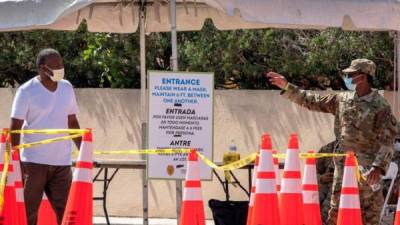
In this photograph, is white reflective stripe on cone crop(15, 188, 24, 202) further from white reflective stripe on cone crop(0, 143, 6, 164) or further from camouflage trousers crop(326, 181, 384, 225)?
camouflage trousers crop(326, 181, 384, 225)

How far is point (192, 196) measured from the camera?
8.05 metres

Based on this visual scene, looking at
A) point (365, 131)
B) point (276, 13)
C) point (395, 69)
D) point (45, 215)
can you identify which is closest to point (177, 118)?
point (276, 13)

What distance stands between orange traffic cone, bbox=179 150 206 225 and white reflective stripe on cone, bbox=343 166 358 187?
114 cm

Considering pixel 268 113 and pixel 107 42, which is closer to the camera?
pixel 268 113

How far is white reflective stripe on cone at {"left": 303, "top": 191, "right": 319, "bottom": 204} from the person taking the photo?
344 inches

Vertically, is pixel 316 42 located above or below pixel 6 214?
above

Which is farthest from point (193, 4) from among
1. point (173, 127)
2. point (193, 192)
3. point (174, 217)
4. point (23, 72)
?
point (23, 72)

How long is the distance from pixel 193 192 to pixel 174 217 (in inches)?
211

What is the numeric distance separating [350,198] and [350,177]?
0.16 m

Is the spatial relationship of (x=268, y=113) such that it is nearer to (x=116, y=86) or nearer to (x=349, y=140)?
(x=116, y=86)

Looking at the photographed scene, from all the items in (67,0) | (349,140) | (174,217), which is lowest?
(174,217)

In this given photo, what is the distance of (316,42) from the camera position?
14305mm

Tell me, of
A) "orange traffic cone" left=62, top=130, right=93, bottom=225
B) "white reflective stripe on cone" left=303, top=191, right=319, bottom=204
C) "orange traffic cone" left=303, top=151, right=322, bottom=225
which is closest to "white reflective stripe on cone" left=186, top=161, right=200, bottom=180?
"orange traffic cone" left=62, top=130, right=93, bottom=225

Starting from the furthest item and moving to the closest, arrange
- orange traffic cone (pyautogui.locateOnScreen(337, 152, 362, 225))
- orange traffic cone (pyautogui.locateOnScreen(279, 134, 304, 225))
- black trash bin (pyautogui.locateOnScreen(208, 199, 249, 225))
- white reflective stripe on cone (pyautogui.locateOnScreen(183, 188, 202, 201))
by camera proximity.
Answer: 1. black trash bin (pyautogui.locateOnScreen(208, 199, 249, 225))
2. orange traffic cone (pyautogui.locateOnScreen(279, 134, 304, 225))
3. white reflective stripe on cone (pyautogui.locateOnScreen(183, 188, 202, 201))
4. orange traffic cone (pyautogui.locateOnScreen(337, 152, 362, 225))
